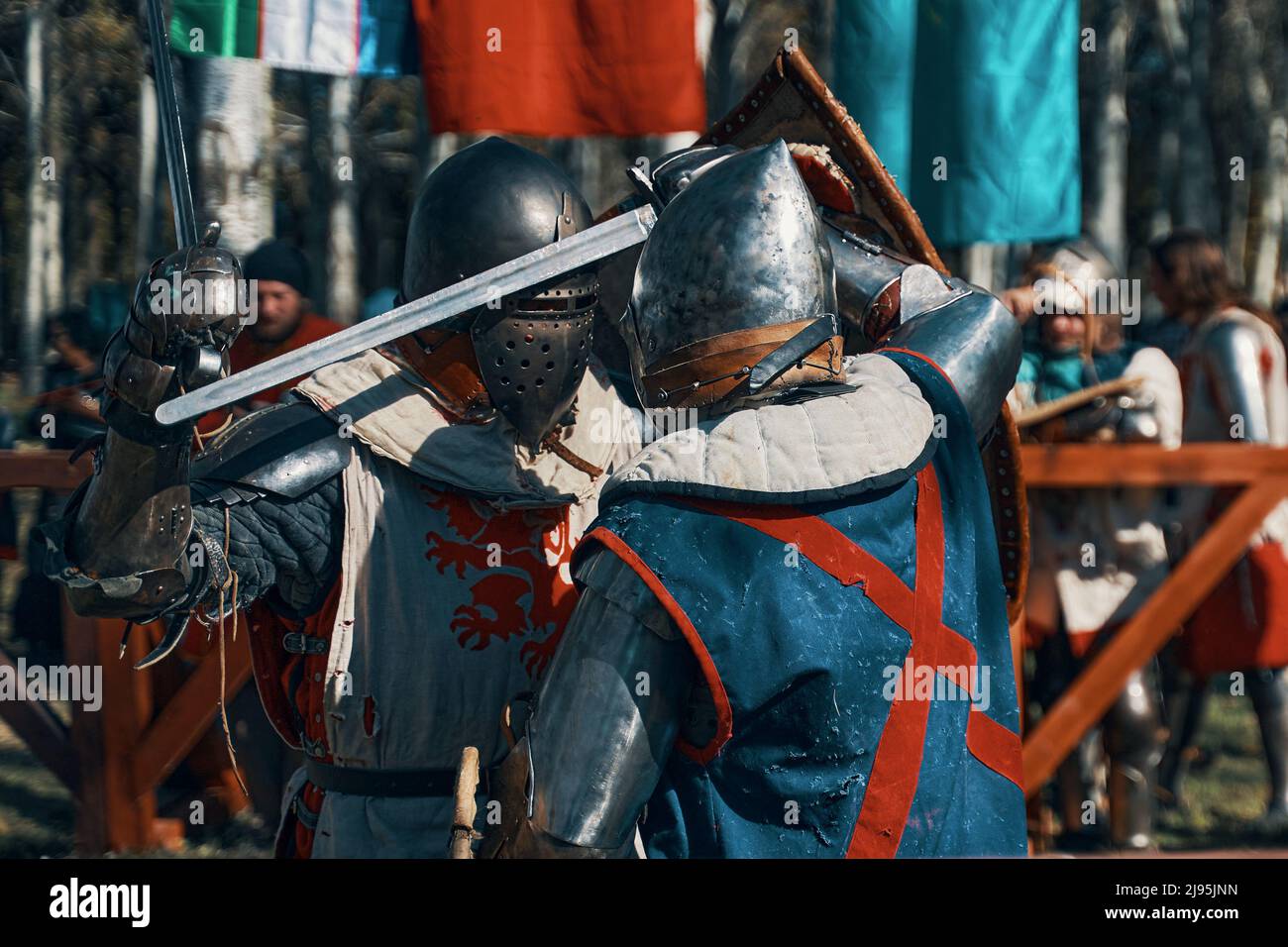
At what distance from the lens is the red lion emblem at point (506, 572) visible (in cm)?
284

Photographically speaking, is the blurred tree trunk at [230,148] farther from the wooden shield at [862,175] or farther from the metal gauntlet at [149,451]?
the metal gauntlet at [149,451]

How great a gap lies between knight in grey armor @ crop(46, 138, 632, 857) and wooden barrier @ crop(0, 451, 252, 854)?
7.49 ft

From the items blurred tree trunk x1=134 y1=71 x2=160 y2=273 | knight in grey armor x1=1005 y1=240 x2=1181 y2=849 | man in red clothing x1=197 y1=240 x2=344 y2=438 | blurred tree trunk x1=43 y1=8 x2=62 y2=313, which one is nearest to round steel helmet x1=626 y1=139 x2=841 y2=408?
knight in grey armor x1=1005 y1=240 x2=1181 y2=849

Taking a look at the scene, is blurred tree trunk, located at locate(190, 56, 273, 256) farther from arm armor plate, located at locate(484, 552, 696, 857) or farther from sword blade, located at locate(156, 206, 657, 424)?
arm armor plate, located at locate(484, 552, 696, 857)

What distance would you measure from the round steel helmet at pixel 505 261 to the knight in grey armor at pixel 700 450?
42 cm

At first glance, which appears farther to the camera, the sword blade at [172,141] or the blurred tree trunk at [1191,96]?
the blurred tree trunk at [1191,96]

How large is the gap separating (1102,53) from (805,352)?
18625 millimetres

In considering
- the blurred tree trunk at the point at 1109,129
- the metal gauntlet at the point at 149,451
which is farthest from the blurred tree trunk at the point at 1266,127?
the metal gauntlet at the point at 149,451

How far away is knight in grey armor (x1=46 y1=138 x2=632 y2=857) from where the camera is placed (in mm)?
2746

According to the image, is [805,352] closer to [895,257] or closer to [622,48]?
[895,257]

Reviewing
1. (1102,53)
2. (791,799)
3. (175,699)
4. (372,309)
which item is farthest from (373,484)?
(1102,53)

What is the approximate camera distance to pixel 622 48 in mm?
5699

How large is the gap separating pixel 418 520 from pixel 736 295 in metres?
0.87

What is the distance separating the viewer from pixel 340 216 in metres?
21.1
